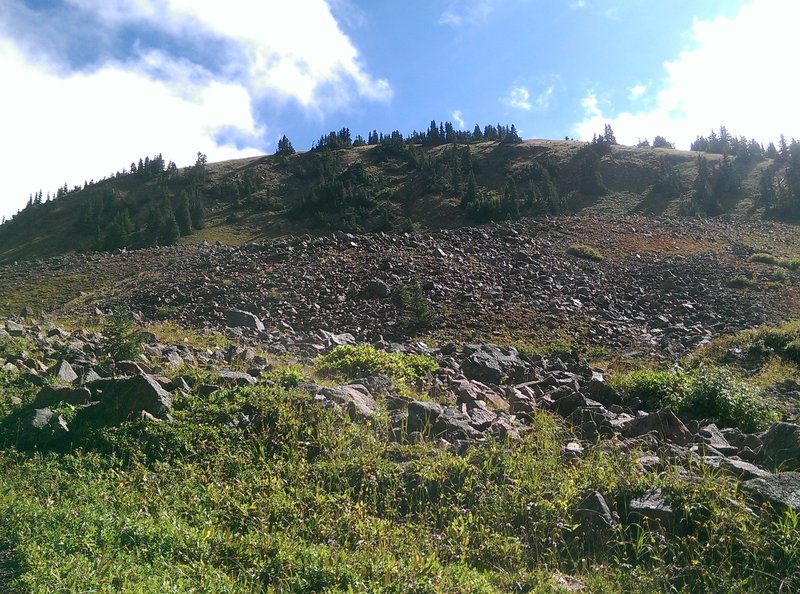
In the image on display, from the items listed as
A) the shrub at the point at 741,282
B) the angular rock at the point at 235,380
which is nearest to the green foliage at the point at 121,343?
the angular rock at the point at 235,380

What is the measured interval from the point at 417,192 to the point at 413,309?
3835 centimetres

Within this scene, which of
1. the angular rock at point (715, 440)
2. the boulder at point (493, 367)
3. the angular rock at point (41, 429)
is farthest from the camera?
the boulder at point (493, 367)

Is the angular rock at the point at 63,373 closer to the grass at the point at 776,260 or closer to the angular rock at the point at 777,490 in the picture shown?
the angular rock at the point at 777,490

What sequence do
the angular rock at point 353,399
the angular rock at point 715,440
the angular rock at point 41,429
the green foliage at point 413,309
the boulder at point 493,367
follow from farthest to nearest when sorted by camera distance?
the green foliage at point 413,309 → the boulder at point 493,367 → the angular rock at point 353,399 → the angular rock at point 715,440 → the angular rock at point 41,429

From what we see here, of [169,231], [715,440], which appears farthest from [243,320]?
[169,231]

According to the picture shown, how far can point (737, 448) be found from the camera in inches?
208

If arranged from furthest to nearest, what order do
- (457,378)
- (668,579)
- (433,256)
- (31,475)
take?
(433,256) → (457,378) → (31,475) → (668,579)

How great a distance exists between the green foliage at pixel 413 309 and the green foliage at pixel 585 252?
7.57m

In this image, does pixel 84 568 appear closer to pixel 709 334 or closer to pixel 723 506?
pixel 723 506

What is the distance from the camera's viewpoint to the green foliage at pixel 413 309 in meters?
12.4

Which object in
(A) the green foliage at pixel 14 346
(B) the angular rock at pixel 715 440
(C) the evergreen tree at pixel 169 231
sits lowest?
(B) the angular rock at pixel 715 440

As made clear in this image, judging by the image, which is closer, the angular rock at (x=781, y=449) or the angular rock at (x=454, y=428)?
the angular rock at (x=781, y=449)

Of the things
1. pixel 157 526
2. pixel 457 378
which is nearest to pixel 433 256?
pixel 457 378

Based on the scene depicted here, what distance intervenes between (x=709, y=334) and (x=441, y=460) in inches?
406
